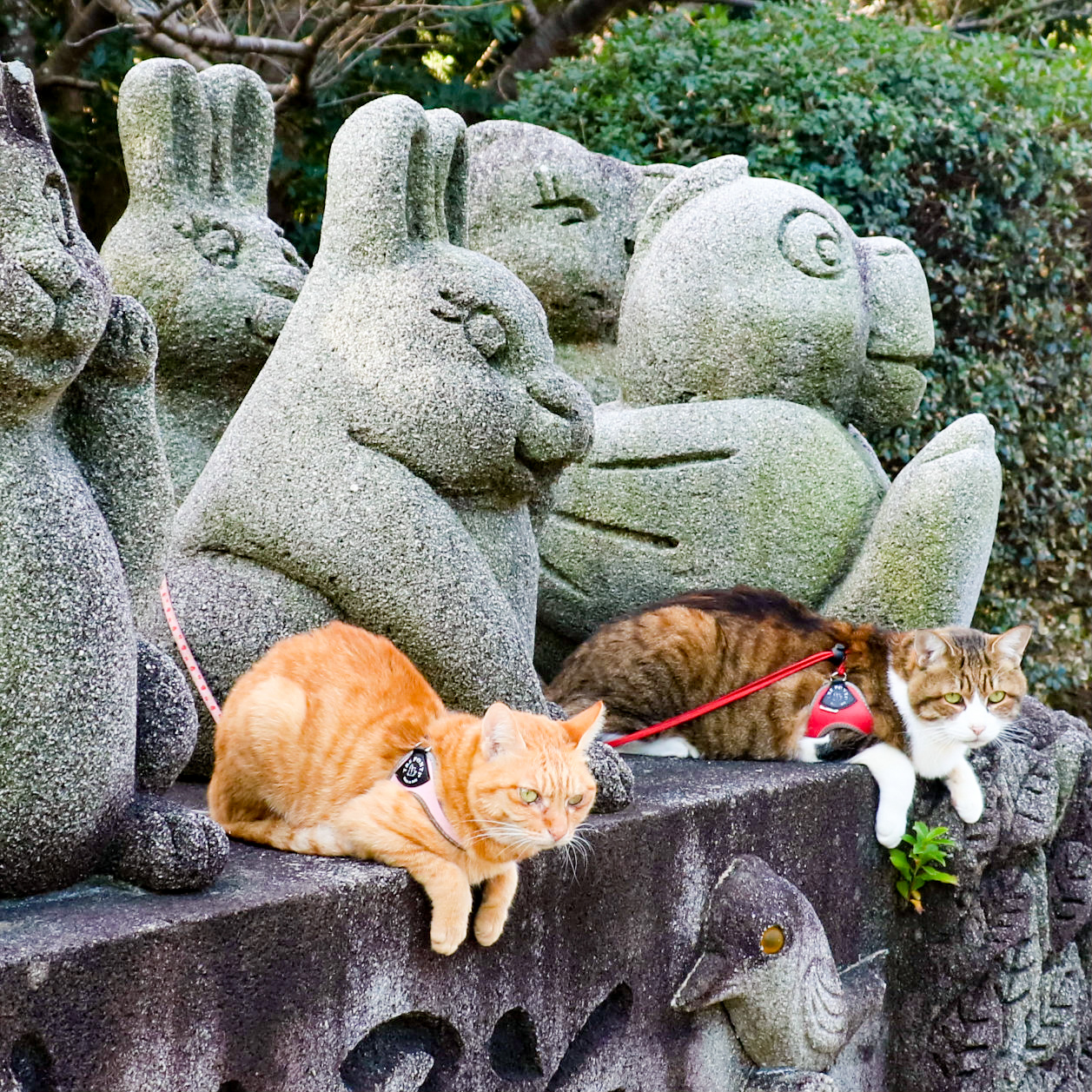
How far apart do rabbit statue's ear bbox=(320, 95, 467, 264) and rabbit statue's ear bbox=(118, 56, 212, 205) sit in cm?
64

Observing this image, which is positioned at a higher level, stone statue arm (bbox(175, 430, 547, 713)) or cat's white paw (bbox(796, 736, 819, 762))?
stone statue arm (bbox(175, 430, 547, 713))

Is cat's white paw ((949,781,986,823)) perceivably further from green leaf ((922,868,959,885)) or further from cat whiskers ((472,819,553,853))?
cat whiskers ((472,819,553,853))

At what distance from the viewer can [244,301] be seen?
3410 mm

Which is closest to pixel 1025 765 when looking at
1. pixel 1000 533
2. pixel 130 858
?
pixel 130 858

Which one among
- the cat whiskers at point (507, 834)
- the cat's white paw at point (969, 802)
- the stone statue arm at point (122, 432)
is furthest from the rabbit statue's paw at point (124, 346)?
the cat's white paw at point (969, 802)

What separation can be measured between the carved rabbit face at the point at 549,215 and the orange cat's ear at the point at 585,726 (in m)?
2.42

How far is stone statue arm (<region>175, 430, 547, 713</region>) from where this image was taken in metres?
2.77

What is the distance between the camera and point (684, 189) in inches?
172

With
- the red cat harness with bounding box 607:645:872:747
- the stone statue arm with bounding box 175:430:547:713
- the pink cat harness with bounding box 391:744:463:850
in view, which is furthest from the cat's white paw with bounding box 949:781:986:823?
the pink cat harness with bounding box 391:744:463:850

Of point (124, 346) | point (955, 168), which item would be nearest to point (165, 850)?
point (124, 346)

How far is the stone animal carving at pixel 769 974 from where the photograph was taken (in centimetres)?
300

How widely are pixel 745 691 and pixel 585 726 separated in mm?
1216

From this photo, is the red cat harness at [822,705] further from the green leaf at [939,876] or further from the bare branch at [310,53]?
the bare branch at [310,53]

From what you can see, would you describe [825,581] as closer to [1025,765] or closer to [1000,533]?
[1025,765]
